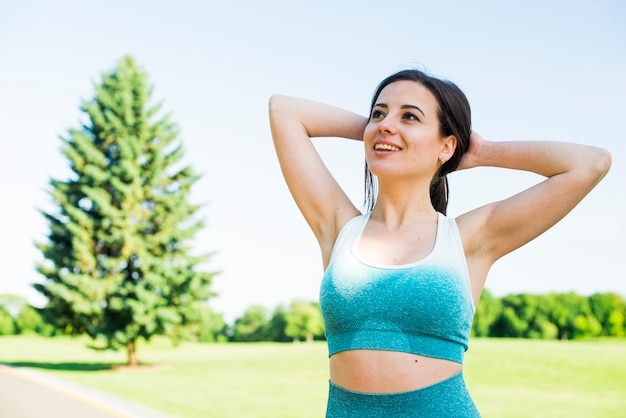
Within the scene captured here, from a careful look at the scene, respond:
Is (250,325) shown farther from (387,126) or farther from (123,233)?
(387,126)

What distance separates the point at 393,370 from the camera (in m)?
1.50

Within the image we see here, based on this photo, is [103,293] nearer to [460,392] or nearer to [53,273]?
[53,273]

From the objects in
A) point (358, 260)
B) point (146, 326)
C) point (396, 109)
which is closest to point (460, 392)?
point (358, 260)

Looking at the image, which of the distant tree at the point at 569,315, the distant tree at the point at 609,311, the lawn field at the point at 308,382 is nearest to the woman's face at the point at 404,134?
the lawn field at the point at 308,382

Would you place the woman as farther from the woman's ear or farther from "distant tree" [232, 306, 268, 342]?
"distant tree" [232, 306, 268, 342]

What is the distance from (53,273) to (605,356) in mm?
22062

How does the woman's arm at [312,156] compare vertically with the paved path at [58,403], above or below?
above

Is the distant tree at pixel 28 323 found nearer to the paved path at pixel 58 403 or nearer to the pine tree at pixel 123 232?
the pine tree at pixel 123 232

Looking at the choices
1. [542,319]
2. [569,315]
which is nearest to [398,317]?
[542,319]

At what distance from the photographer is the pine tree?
2292cm

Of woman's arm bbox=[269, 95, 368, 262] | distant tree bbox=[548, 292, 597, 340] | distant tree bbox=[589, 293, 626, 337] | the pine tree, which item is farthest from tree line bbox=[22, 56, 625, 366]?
distant tree bbox=[589, 293, 626, 337]

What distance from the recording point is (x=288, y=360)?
26328 millimetres

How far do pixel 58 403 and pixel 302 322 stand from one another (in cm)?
4976

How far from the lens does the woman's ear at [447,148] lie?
178cm
